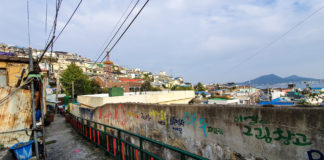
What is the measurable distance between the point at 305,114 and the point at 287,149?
71cm

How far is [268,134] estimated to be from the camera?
2840mm

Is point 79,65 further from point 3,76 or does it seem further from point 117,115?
point 117,115

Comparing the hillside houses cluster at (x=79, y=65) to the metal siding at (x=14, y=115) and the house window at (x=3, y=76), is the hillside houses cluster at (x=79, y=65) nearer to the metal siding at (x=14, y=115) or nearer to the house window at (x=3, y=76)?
the house window at (x=3, y=76)

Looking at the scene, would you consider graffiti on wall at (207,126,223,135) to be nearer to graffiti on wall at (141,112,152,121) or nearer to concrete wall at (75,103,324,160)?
concrete wall at (75,103,324,160)

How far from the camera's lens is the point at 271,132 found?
2797 millimetres

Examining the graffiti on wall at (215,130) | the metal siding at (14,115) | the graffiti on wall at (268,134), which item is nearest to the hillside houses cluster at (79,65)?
the metal siding at (14,115)

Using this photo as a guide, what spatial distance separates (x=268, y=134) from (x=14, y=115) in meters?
9.58

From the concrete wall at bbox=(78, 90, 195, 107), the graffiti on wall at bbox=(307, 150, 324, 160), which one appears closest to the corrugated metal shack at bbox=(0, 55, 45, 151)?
the concrete wall at bbox=(78, 90, 195, 107)

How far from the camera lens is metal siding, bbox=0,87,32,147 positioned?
21.4ft

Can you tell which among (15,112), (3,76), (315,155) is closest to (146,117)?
(315,155)

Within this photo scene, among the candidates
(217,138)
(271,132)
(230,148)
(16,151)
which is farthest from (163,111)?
(16,151)

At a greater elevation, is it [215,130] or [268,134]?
[268,134]

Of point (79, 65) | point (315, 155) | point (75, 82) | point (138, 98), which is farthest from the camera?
point (79, 65)

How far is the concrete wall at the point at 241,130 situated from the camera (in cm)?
242
